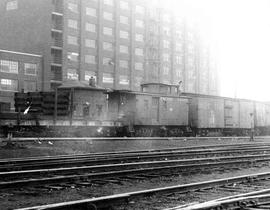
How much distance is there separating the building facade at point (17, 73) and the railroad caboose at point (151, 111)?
27283 mm

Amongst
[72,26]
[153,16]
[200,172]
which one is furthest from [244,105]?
[153,16]

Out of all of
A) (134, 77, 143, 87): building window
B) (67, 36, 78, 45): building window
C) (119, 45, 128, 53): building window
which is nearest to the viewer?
(67, 36, 78, 45): building window

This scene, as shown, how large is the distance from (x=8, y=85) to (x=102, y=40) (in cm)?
1942

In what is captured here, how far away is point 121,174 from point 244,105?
1016 inches

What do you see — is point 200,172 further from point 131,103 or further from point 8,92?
point 8,92

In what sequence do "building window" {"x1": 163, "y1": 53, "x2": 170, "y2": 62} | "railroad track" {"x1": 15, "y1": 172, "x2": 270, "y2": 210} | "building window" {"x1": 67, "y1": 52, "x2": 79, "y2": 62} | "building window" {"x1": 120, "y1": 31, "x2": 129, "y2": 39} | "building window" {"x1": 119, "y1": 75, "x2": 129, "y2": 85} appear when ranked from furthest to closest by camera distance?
"building window" {"x1": 163, "y1": 53, "x2": 170, "y2": 62}
"building window" {"x1": 120, "y1": 31, "x2": 129, "y2": 39}
"building window" {"x1": 119, "y1": 75, "x2": 129, "y2": 85}
"building window" {"x1": 67, "y1": 52, "x2": 79, "y2": 62}
"railroad track" {"x1": 15, "y1": 172, "x2": 270, "y2": 210}

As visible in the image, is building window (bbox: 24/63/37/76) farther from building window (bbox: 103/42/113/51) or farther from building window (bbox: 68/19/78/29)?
building window (bbox: 103/42/113/51)

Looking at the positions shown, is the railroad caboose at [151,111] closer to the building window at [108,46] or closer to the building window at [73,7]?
the building window at [73,7]

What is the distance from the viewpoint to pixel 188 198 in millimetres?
6582

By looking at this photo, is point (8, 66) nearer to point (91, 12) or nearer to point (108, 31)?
point (91, 12)

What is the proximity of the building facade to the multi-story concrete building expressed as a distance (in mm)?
1657

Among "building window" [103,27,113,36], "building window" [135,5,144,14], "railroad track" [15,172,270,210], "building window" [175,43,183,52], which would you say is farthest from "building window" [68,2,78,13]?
"railroad track" [15,172,270,210]

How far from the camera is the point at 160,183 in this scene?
816 centimetres

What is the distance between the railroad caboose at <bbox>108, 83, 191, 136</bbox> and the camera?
25.5 meters
